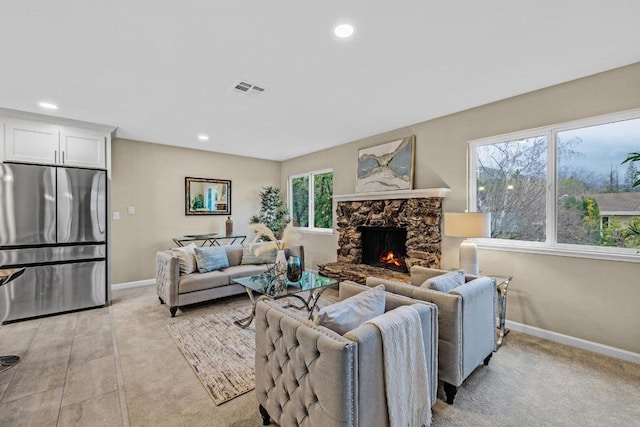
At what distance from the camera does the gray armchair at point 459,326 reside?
6.21 ft

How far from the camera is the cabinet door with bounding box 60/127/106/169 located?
3775mm

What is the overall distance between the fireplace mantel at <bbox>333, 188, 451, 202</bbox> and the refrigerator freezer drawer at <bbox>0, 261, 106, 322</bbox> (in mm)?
3731

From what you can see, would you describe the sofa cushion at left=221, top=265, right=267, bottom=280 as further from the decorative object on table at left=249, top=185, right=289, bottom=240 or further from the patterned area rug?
the decorative object on table at left=249, top=185, right=289, bottom=240

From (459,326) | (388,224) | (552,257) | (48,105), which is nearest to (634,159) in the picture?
(552,257)

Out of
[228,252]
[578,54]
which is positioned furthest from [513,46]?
[228,252]

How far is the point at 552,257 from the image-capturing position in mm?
2885

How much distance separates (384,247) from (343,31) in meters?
3.37

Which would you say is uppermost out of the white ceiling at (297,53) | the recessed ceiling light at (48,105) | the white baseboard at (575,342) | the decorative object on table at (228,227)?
the white ceiling at (297,53)

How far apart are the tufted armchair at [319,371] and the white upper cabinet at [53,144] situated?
12.5 ft

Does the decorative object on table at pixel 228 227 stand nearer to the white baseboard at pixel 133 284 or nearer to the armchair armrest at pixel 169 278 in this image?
the white baseboard at pixel 133 284

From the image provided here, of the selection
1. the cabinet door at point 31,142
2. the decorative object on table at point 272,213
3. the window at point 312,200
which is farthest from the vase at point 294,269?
the cabinet door at point 31,142

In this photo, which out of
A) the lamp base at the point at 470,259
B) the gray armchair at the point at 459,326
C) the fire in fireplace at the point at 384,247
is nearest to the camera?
the gray armchair at the point at 459,326

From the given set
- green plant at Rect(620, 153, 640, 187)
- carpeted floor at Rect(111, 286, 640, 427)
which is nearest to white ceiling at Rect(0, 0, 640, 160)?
green plant at Rect(620, 153, 640, 187)

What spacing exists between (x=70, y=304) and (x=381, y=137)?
4.91 m
